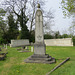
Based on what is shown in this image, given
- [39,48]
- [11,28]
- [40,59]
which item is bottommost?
[40,59]

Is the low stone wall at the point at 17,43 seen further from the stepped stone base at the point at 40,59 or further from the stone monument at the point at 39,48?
the stepped stone base at the point at 40,59

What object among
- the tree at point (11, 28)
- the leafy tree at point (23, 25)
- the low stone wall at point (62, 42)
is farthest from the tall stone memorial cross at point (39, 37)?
the tree at point (11, 28)

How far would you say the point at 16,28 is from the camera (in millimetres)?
33188

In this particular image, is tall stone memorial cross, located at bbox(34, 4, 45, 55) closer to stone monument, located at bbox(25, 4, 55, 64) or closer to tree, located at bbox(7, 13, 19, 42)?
stone monument, located at bbox(25, 4, 55, 64)

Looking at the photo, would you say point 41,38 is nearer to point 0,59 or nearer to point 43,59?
point 43,59

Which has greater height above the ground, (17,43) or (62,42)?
(17,43)

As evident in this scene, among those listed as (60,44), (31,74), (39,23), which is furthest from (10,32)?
(31,74)

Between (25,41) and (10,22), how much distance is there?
9144 millimetres

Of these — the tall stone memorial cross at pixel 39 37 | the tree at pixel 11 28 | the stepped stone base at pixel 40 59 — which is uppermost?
the tree at pixel 11 28

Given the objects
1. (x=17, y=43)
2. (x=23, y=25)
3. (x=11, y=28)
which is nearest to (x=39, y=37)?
(x=17, y=43)

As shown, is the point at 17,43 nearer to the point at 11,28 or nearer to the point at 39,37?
the point at 11,28

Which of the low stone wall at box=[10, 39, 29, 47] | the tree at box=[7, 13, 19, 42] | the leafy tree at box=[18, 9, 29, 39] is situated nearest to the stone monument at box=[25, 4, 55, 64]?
the low stone wall at box=[10, 39, 29, 47]

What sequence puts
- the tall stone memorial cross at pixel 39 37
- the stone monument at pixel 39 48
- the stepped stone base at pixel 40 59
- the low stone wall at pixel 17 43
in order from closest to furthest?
1. the stepped stone base at pixel 40 59
2. the stone monument at pixel 39 48
3. the tall stone memorial cross at pixel 39 37
4. the low stone wall at pixel 17 43

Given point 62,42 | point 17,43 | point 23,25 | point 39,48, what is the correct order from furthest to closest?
point 23,25 → point 62,42 → point 17,43 → point 39,48
